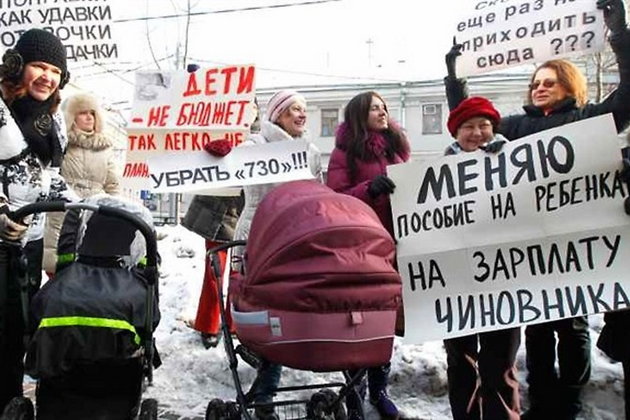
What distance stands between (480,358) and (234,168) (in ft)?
6.47

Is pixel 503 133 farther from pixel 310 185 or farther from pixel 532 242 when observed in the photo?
pixel 310 185

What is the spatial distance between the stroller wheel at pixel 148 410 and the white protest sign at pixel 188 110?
256 cm

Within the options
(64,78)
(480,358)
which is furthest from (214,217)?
(480,358)

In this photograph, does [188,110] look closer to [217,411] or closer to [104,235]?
[104,235]

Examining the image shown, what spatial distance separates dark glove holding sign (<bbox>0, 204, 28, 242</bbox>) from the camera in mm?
2812

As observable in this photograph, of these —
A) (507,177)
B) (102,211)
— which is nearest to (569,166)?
(507,177)

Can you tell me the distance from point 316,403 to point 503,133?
1987 millimetres

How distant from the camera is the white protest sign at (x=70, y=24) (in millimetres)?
4859

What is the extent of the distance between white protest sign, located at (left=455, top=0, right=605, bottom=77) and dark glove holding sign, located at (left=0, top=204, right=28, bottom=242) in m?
2.93

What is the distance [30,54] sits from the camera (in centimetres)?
317

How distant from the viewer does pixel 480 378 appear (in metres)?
3.25

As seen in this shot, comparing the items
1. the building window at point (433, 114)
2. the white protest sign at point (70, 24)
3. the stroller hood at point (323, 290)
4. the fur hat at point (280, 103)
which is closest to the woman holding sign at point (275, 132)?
the fur hat at point (280, 103)

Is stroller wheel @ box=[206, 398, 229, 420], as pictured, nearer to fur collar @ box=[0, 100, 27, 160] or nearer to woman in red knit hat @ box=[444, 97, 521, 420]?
woman in red knit hat @ box=[444, 97, 521, 420]

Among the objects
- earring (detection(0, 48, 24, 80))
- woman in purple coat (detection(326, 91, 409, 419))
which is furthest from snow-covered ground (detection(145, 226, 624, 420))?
earring (detection(0, 48, 24, 80))
